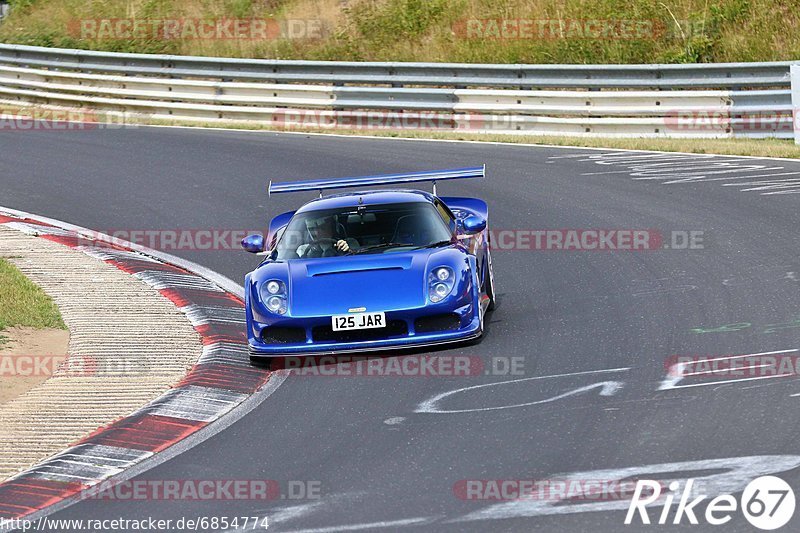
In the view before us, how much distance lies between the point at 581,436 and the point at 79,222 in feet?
32.3

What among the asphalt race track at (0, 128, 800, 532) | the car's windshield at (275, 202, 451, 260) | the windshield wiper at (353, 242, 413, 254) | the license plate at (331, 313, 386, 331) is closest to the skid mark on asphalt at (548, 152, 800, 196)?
the asphalt race track at (0, 128, 800, 532)

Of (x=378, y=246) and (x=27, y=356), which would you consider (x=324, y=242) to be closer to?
(x=378, y=246)

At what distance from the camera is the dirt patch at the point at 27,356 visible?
29.7ft

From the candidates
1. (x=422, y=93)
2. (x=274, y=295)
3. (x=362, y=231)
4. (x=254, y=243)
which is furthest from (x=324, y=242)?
(x=422, y=93)

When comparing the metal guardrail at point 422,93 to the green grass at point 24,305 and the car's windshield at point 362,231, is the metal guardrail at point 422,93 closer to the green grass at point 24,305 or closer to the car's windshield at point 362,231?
the car's windshield at point 362,231

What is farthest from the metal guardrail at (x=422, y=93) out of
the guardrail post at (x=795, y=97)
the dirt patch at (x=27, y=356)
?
the dirt patch at (x=27, y=356)

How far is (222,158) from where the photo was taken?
19891 mm

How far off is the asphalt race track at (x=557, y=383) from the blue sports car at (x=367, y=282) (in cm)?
35

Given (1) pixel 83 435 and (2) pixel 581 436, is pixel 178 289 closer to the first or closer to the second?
(1) pixel 83 435

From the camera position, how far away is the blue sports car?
30.3 feet

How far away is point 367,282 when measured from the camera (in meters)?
9.42

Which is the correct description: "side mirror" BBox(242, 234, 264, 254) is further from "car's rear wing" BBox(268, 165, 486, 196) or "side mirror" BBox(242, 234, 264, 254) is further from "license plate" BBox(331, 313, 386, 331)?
"license plate" BBox(331, 313, 386, 331)

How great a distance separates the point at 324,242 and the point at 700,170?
8.27m

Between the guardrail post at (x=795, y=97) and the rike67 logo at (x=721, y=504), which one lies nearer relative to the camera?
the rike67 logo at (x=721, y=504)
